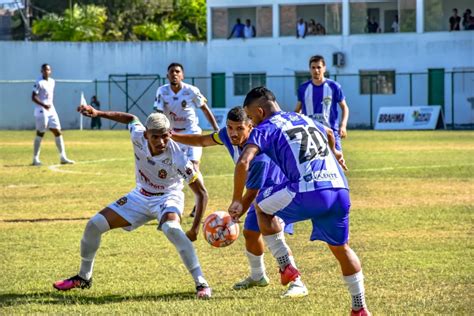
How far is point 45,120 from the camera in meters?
26.9

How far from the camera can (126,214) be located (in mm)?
9672

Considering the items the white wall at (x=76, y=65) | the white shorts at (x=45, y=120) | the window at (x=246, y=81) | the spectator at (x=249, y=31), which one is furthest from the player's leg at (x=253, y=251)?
the white wall at (x=76, y=65)

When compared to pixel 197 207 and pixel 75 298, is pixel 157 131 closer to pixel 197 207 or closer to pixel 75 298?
pixel 197 207

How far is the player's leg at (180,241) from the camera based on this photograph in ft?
30.2

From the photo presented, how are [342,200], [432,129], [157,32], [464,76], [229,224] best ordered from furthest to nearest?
[157,32] → [464,76] → [432,129] → [229,224] → [342,200]

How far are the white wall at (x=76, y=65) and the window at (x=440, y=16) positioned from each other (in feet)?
42.6

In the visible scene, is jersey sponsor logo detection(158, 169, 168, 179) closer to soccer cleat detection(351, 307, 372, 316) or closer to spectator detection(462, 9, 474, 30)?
soccer cleat detection(351, 307, 372, 316)

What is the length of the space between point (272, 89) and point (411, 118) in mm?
9744

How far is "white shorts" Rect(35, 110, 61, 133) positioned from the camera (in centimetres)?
2688

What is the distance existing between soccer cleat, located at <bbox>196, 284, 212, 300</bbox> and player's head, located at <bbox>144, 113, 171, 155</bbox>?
1285mm

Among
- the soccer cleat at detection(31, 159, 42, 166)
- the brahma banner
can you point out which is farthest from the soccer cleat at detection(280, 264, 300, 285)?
the brahma banner

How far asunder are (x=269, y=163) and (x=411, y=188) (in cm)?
1053

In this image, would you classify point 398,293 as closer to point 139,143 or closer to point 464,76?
point 139,143

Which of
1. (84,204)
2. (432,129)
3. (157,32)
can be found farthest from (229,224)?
(157,32)
